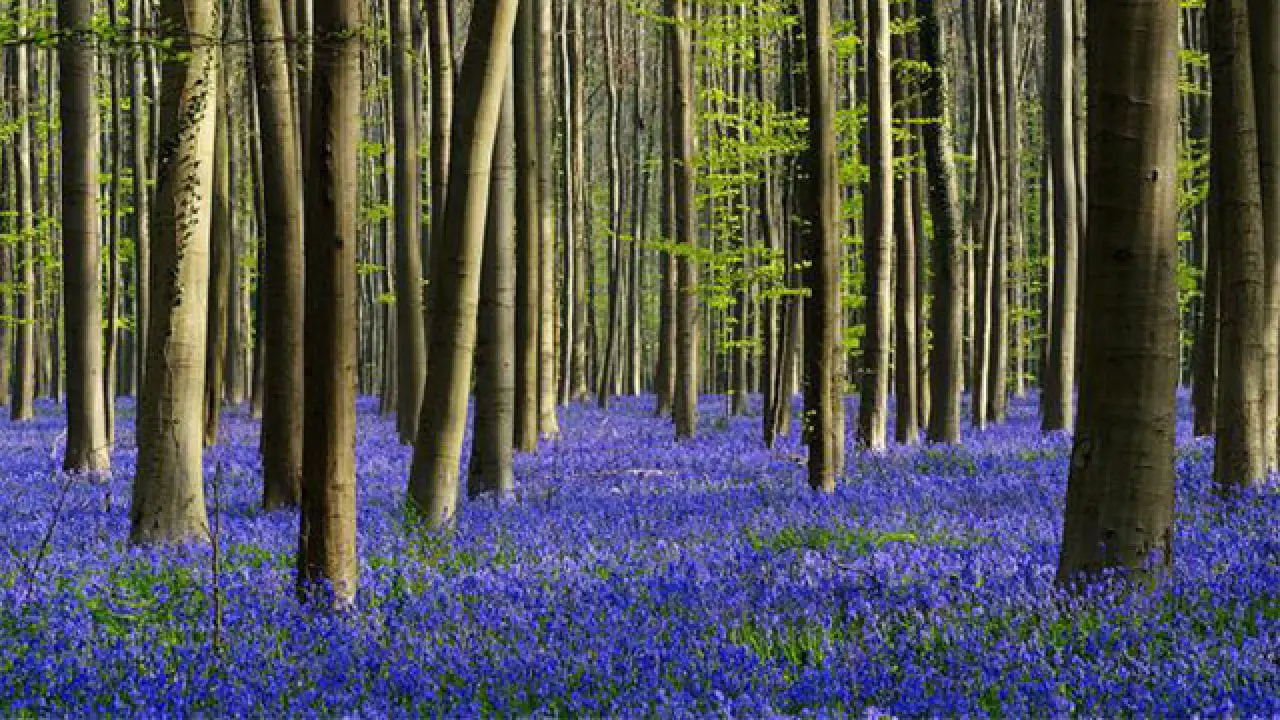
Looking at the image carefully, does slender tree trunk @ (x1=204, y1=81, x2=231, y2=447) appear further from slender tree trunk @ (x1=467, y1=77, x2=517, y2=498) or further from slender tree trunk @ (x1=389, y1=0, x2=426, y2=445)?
slender tree trunk @ (x1=467, y1=77, x2=517, y2=498)

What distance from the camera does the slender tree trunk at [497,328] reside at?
11.3m

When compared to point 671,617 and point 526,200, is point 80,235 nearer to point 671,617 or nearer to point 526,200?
point 526,200

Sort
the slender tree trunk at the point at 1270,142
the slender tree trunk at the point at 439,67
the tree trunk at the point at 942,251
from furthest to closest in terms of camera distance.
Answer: the tree trunk at the point at 942,251 → the slender tree trunk at the point at 439,67 → the slender tree trunk at the point at 1270,142

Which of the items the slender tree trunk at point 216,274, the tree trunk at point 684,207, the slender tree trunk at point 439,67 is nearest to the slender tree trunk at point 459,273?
the slender tree trunk at point 439,67

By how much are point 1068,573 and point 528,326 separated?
30.0 feet

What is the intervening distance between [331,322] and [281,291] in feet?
15.9

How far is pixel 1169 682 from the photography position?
181 inches

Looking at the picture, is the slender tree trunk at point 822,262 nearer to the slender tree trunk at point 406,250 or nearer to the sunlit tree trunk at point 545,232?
the sunlit tree trunk at point 545,232

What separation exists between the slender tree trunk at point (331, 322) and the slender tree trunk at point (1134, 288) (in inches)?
146

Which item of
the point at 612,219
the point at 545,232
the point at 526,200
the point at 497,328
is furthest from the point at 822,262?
the point at 612,219

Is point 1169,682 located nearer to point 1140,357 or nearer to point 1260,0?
point 1140,357

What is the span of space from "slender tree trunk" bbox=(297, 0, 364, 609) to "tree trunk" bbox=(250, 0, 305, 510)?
4401mm

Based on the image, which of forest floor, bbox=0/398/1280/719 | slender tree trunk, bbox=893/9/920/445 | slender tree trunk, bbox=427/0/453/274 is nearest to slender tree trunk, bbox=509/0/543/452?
slender tree trunk, bbox=427/0/453/274

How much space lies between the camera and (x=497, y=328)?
37.2ft
